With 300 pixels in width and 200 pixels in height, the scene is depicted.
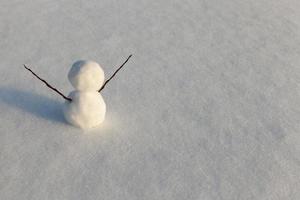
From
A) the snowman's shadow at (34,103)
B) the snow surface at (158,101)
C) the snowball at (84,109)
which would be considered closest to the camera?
the snow surface at (158,101)

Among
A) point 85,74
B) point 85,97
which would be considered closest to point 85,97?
point 85,97

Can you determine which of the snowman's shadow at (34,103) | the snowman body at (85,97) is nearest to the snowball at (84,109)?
the snowman body at (85,97)

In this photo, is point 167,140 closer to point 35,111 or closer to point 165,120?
point 165,120

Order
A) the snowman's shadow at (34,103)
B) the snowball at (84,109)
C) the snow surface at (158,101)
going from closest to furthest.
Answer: the snow surface at (158,101) < the snowball at (84,109) < the snowman's shadow at (34,103)

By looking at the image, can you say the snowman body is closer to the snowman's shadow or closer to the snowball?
the snowball

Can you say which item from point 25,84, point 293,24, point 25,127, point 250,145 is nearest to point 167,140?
point 250,145

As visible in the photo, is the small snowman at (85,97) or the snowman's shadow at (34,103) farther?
the snowman's shadow at (34,103)

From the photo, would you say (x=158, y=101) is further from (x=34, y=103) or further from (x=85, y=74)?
(x=34, y=103)

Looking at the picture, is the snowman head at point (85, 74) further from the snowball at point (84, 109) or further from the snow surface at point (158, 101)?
the snow surface at point (158, 101)
